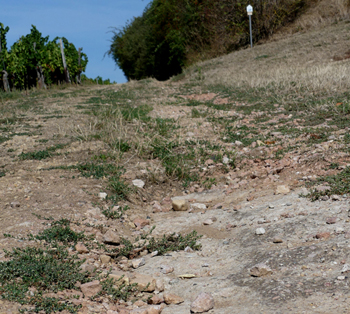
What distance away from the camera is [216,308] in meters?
2.41

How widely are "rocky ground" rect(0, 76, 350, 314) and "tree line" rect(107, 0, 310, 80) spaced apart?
14000 mm

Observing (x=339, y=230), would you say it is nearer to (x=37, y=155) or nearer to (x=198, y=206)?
(x=198, y=206)

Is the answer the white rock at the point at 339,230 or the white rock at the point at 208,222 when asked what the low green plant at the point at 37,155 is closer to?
the white rock at the point at 208,222

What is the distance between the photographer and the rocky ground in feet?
8.23

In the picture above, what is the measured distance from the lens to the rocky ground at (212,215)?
2510 millimetres

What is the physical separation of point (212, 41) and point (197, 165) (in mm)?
17427

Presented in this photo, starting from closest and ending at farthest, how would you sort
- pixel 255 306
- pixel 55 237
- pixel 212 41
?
pixel 255 306 < pixel 55 237 < pixel 212 41

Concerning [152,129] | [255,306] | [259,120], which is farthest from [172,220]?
[259,120]

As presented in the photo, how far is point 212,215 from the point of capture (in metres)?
3.96

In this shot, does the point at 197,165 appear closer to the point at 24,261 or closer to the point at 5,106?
the point at 24,261

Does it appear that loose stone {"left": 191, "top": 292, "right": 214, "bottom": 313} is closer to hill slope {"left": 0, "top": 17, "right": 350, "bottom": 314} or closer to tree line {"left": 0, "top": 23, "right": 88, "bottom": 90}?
hill slope {"left": 0, "top": 17, "right": 350, "bottom": 314}

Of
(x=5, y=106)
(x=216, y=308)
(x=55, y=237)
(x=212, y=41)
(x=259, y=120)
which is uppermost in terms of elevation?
(x=212, y=41)

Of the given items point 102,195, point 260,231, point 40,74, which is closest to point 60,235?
point 102,195

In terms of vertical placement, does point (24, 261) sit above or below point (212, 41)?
below
